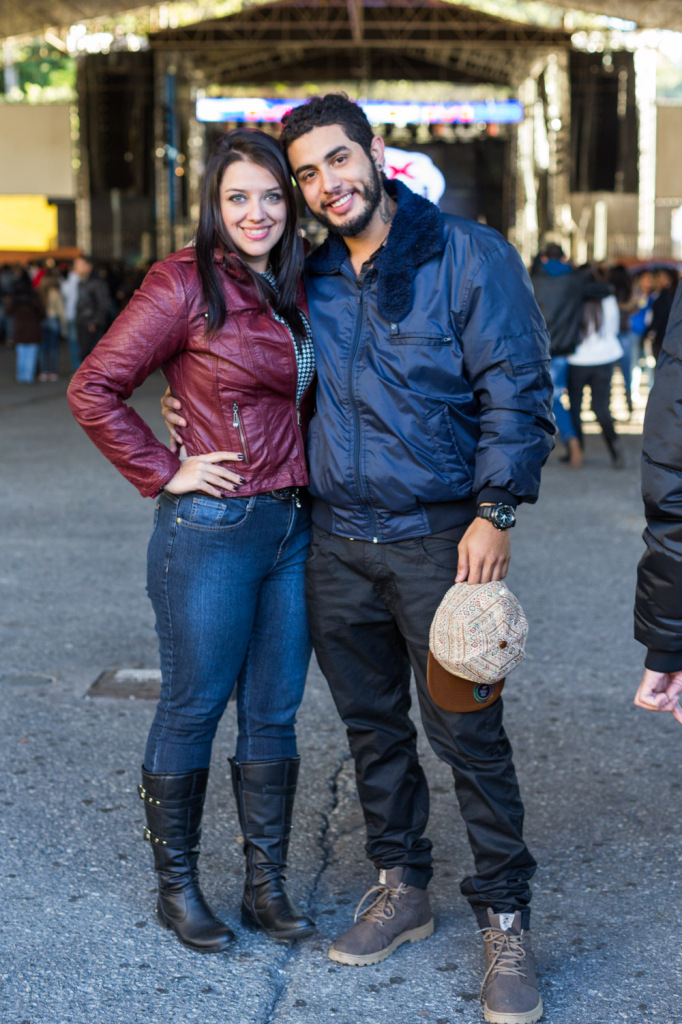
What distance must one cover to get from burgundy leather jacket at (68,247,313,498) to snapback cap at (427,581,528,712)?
1.68 feet

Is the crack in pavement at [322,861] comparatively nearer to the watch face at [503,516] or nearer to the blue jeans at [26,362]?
the watch face at [503,516]

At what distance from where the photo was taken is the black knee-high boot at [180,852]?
9.55ft

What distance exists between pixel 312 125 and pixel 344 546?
0.97 meters

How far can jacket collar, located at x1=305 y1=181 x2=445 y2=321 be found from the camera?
2689mm

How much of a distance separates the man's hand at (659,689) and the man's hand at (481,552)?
1.41 feet

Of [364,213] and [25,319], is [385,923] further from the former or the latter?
[25,319]

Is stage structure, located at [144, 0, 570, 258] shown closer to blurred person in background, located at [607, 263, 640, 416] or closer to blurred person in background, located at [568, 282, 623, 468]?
blurred person in background, located at [607, 263, 640, 416]

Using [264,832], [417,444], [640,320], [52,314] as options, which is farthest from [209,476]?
[52,314]

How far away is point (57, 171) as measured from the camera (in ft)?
105

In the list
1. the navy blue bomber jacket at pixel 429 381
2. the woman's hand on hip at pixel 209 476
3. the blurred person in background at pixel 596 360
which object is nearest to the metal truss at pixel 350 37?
the blurred person in background at pixel 596 360

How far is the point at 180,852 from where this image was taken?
2.95 m

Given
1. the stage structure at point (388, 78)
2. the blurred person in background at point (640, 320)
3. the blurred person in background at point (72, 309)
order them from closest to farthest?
the blurred person in background at point (640, 320) < the blurred person in background at point (72, 309) < the stage structure at point (388, 78)

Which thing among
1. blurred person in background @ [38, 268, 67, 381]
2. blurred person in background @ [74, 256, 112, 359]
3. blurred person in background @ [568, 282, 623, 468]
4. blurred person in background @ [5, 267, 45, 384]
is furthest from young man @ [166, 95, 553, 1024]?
blurred person in background @ [38, 268, 67, 381]

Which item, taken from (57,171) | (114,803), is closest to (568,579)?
(114,803)
